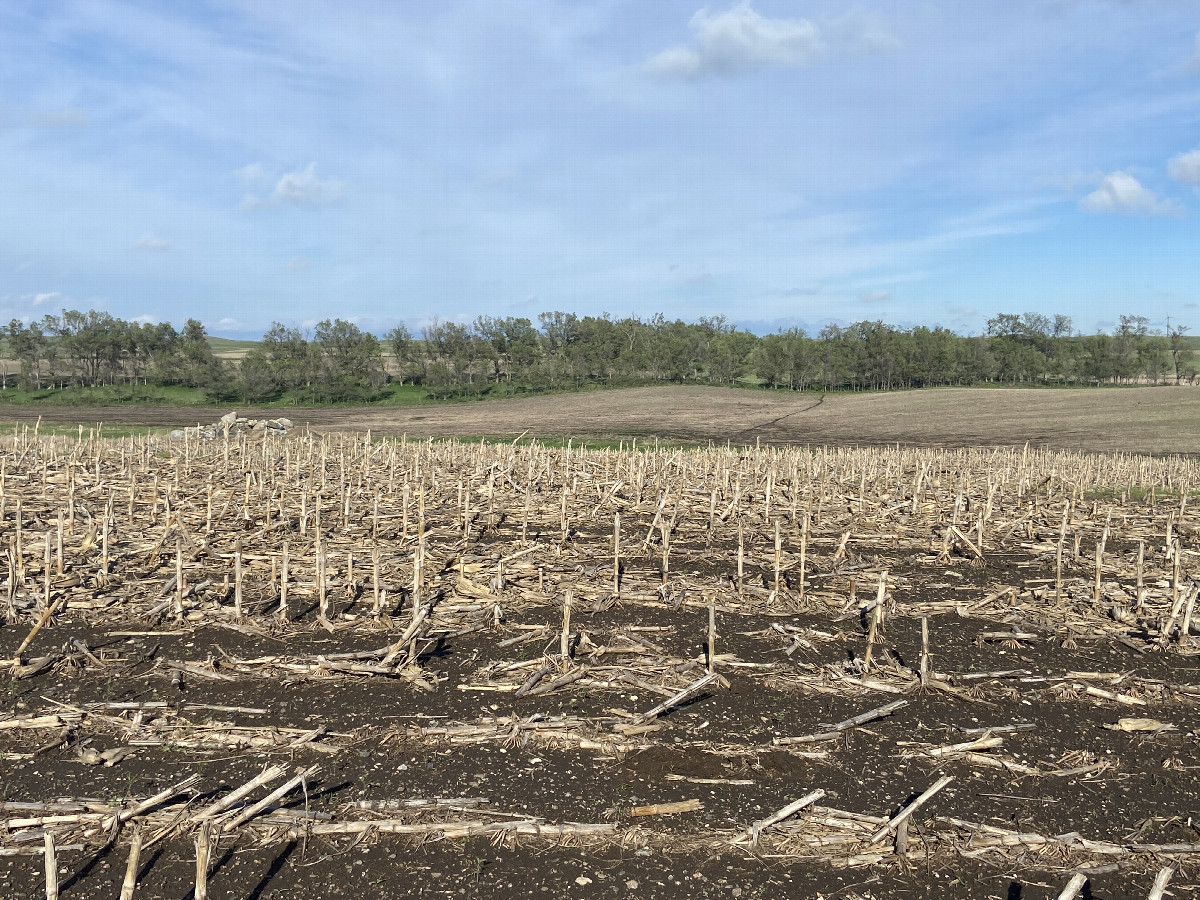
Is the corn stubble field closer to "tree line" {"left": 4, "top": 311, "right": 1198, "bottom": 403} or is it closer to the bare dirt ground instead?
the bare dirt ground

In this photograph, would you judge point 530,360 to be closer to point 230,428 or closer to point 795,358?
point 795,358

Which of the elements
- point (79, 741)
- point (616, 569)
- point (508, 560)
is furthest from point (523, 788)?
point (508, 560)

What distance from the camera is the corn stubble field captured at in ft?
17.1

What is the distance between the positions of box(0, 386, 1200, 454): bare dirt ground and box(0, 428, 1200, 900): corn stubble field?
35.5 metres

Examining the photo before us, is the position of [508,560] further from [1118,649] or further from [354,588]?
[1118,649]

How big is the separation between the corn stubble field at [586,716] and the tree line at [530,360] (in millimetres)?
70943

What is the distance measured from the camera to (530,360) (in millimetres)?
91812

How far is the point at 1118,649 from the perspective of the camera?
360 inches

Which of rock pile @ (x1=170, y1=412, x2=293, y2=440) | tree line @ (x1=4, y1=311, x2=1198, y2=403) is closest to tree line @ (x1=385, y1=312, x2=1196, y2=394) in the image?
tree line @ (x1=4, y1=311, x2=1198, y2=403)

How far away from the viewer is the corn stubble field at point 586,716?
17.1 ft

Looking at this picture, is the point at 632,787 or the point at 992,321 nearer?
the point at 632,787

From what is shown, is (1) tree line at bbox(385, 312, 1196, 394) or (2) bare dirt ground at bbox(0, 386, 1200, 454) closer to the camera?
(2) bare dirt ground at bbox(0, 386, 1200, 454)

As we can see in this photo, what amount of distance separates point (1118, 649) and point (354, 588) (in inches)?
383

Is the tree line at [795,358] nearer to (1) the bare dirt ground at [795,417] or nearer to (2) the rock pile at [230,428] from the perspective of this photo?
(1) the bare dirt ground at [795,417]
